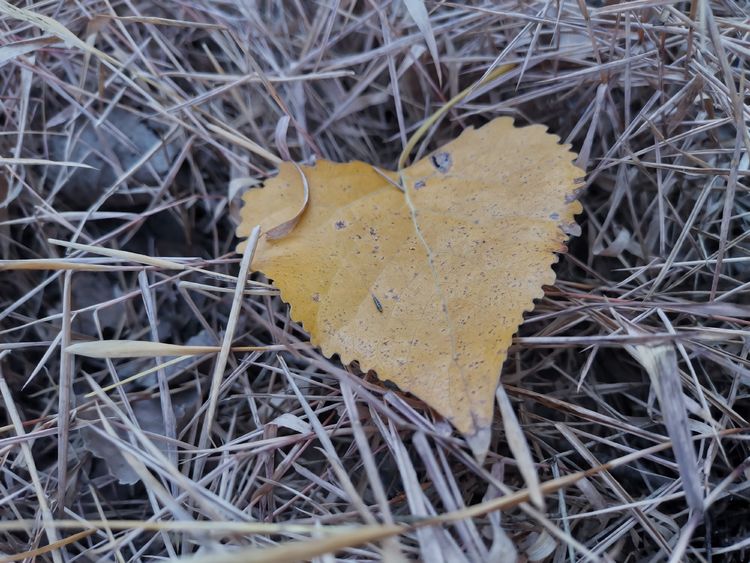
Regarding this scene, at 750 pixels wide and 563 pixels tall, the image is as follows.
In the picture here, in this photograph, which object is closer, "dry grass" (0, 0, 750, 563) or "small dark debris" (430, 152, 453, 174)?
"dry grass" (0, 0, 750, 563)

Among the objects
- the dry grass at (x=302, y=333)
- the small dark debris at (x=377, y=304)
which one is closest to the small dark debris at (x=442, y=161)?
the dry grass at (x=302, y=333)

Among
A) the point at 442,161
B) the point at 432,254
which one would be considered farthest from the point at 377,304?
the point at 442,161

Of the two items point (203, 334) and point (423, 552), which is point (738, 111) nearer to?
point (423, 552)

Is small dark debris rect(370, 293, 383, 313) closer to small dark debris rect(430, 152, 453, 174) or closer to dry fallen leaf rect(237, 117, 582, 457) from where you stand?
dry fallen leaf rect(237, 117, 582, 457)

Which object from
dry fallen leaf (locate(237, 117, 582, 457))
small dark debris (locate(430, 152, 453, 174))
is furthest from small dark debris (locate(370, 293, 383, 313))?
small dark debris (locate(430, 152, 453, 174))

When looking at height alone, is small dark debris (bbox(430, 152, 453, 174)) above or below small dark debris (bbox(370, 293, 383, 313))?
above

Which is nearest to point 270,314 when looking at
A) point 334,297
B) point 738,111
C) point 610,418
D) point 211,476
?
point 334,297
